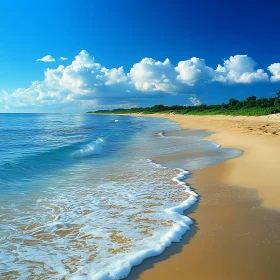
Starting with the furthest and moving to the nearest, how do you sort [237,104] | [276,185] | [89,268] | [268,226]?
[237,104] < [276,185] < [268,226] < [89,268]

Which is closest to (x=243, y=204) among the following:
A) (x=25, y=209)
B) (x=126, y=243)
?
(x=126, y=243)

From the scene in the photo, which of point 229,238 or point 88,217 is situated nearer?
point 229,238

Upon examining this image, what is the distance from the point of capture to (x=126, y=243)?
4.87 metres

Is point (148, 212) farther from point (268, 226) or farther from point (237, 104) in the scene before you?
point (237, 104)

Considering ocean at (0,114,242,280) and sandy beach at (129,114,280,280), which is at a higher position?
sandy beach at (129,114,280,280)

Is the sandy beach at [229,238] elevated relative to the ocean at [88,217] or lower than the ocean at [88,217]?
elevated

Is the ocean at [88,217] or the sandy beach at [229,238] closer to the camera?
the sandy beach at [229,238]

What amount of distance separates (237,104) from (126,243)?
81684 millimetres

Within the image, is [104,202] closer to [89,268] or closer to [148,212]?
[148,212]

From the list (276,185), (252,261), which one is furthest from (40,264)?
(276,185)

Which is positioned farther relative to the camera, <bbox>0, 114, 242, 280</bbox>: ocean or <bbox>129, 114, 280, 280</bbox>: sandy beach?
<bbox>0, 114, 242, 280</bbox>: ocean

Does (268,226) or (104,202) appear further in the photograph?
(104,202)

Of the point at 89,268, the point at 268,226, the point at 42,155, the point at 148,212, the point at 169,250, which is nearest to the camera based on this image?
the point at 89,268

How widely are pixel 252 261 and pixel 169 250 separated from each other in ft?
4.28
